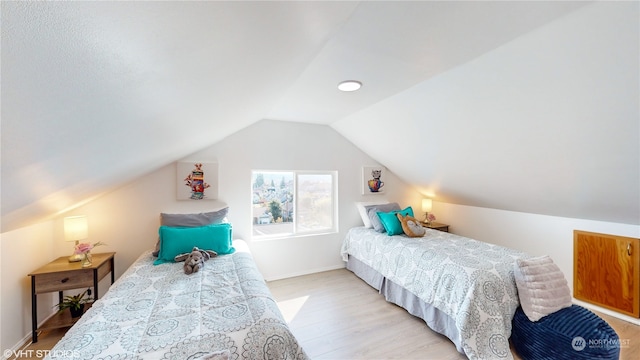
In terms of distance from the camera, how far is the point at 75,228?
229 centimetres

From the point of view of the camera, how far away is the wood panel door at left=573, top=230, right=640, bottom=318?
7.86 ft

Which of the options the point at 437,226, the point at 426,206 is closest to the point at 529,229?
the point at 437,226

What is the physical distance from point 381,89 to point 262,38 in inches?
60.6

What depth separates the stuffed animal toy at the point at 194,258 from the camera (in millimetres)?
2000

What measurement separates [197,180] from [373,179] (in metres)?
2.66

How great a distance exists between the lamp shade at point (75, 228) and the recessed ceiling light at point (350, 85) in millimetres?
2746

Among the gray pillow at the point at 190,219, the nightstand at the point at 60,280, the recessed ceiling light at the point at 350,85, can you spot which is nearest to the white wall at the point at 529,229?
the recessed ceiling light at the point at 350,85

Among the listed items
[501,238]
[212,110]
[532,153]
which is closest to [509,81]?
[532,153]

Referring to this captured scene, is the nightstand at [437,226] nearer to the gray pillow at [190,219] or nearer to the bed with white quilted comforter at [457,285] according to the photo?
the bed with white quilted comforter at [457,285]

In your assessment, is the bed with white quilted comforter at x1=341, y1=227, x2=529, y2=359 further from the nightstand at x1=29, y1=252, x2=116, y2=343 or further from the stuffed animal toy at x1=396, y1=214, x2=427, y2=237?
the nightstand at x1=29, y1=252, x2=116, y2=343

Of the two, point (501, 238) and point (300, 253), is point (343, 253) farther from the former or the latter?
point (501, 238)

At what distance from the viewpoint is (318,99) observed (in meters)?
2.60

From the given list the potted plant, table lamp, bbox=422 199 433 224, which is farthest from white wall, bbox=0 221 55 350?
table lamp, bbox=422 199 433 224

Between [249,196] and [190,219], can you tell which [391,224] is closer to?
[249,196]
